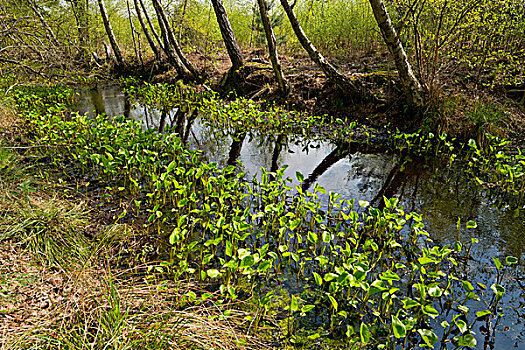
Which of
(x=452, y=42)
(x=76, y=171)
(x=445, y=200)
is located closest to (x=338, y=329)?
(x=445, y=200)

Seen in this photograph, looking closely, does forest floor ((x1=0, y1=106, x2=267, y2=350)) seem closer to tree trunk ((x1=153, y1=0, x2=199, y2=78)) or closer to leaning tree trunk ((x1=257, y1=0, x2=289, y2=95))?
leaning tree trunk ((x1=257, y1=0, x2=289, y2=95))

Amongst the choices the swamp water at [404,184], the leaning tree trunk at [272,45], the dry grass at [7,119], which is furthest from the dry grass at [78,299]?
the leaning tree trunk at [272,45]

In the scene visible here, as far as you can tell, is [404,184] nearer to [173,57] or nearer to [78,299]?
[78,299]

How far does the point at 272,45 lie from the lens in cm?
769

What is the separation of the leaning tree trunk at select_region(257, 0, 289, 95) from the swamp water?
218 cm

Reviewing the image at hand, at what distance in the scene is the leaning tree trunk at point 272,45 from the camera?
7.27 meters

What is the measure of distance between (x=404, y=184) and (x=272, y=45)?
4.88 m

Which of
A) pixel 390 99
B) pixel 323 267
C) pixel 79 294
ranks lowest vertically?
pixel 323 267

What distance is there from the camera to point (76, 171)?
4.56m

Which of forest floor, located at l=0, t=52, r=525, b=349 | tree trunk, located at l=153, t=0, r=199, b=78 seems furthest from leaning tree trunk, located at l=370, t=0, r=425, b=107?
tree trunk, located at l=153, t=0, r=199, b=78

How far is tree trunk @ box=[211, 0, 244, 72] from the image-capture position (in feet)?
30.3

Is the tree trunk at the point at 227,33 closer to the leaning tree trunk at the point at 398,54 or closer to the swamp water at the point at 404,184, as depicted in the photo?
the swamp water at the point at 404,184

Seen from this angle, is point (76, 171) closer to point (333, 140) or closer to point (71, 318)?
point (71, 318)

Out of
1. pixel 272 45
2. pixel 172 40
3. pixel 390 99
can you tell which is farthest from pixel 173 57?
pixel 390 99
